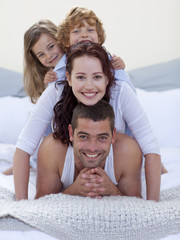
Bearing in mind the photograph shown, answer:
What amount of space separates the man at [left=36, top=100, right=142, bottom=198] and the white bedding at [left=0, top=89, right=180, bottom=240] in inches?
8.5

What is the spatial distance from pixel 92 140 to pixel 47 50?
62 cm

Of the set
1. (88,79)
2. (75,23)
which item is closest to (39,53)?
(75,23)

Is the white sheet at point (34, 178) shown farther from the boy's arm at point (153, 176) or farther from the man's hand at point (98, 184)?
the man's hand at point (98, 184)

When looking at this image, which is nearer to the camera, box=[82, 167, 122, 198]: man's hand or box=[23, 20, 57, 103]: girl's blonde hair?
box=[82, 167, 122, 198]: man's hand

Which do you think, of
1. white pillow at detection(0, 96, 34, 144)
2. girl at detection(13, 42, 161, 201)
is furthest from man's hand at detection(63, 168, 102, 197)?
white pillow at detection(0, 96, 34, 144)

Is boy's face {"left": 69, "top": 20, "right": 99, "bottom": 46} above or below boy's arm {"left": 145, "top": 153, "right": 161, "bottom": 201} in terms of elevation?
above

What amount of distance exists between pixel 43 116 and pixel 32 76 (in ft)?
1.58

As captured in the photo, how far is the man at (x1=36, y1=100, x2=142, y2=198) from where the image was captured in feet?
4.21

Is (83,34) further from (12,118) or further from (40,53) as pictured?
(12,118)

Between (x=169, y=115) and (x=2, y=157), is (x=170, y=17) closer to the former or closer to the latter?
(x=169, y=115)

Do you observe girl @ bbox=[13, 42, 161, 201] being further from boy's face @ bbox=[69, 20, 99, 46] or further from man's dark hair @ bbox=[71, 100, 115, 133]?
boy's face @ bbox=[69, 20, 99, 46]

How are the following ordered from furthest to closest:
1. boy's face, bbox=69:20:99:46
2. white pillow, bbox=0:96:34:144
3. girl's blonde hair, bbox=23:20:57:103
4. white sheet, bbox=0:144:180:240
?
white pillow, bbox=0:96:34:144 → girl's blonde hair, bbox=23:20:57:103 → boy's face, bbox=69:20:99:46 → white sheet, bbox=0:144:180:240

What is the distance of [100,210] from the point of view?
3.69 ft

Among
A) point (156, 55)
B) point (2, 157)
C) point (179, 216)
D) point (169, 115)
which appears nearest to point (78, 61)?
point (179, 216)
